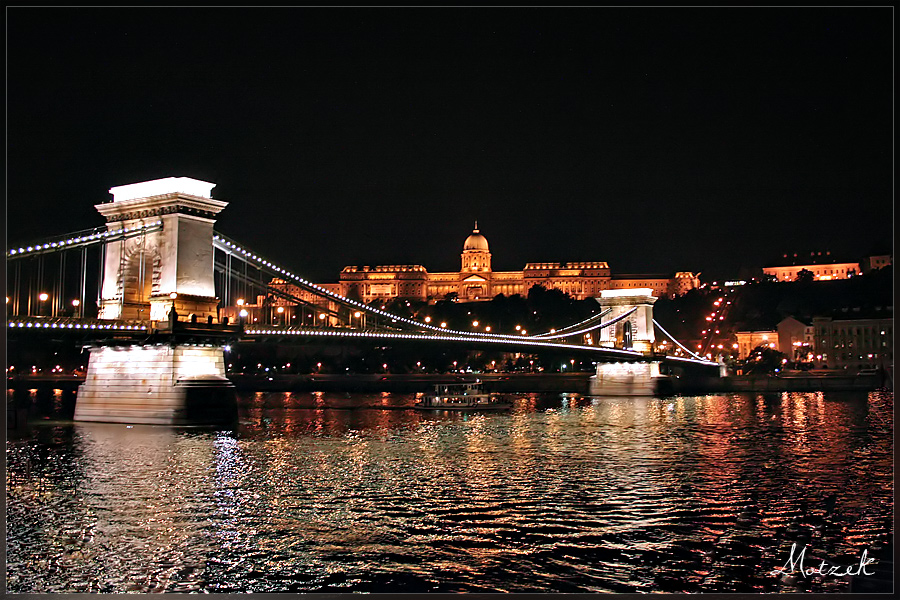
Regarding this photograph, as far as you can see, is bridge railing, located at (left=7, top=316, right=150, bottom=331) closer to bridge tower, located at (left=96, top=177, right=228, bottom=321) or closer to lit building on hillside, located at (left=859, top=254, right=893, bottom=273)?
bridge tower, located at (left=96, top=177, right=228, bottom=321)

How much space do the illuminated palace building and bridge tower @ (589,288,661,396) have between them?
71310mm

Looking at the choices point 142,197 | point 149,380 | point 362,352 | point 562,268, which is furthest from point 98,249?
point 562,268

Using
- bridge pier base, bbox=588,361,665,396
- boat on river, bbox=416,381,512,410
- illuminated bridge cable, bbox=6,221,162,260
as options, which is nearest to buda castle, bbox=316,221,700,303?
bridge pier base, bbox=588,361,665,396

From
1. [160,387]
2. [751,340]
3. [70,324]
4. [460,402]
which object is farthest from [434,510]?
[751,340]

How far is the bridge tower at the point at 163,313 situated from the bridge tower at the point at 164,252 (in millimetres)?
28

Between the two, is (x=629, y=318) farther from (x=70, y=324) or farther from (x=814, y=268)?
(x=814, y=268)

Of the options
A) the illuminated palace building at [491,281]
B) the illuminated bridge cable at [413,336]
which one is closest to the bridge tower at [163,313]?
the illuminated bridge cable at [413,336]

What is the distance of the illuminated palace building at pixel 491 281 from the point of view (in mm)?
141500

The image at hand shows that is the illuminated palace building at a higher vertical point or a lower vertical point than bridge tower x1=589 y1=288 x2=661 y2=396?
higher

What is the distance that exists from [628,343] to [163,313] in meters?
46.3

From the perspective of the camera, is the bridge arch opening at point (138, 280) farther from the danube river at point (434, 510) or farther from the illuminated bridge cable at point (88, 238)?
the danube river at point (434, 510)

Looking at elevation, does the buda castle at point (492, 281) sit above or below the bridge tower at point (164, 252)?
above

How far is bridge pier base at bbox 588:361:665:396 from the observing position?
57.2 metres

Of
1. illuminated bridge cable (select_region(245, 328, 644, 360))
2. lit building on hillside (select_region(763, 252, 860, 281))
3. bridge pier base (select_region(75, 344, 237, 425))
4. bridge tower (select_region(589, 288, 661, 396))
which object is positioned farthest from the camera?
lit building on hillside (select_region(763, 252, 860, 281))
